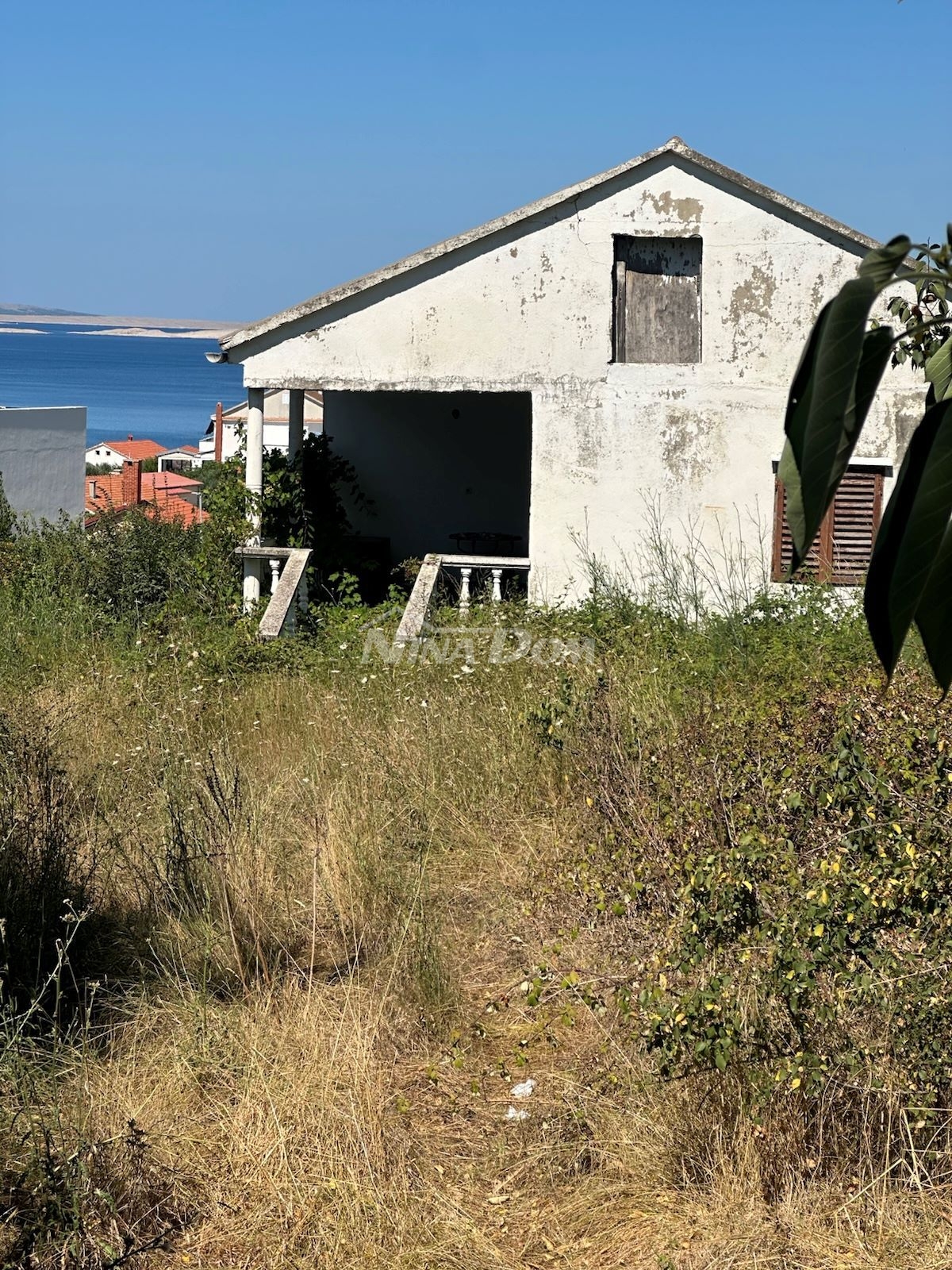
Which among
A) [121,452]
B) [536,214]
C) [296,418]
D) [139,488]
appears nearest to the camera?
[536,214]

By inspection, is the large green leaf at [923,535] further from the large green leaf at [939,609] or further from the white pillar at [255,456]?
the white pillar at [255,456]

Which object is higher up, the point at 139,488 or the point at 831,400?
the point at 831,400

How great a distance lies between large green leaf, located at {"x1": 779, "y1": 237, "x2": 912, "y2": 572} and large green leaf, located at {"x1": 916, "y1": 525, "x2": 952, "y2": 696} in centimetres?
13

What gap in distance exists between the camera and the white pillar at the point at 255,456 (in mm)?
13188

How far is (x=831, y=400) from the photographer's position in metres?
1.33

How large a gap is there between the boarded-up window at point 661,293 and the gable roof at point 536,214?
2.08ft

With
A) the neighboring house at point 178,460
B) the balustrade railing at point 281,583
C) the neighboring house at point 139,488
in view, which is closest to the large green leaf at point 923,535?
the balustrade railing at point 281,583

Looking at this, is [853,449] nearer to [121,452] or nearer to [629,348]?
[629,348]

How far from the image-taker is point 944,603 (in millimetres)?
1409

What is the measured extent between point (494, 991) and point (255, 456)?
8.55 m

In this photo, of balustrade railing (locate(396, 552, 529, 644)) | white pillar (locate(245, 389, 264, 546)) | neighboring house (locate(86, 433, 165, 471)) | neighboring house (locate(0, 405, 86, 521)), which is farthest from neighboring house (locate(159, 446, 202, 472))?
balustrade railing (locate(396, 552, 529, 644))

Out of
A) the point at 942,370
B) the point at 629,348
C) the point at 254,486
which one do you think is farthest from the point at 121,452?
the point at 942,370

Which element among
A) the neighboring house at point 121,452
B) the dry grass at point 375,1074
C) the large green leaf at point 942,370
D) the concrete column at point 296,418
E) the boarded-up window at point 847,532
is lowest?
the dry grass at point 375,1074

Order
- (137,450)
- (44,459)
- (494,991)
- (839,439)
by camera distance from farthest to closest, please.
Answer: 1. (137,450)
2. (44,459)
3. (494,991)
4. (839,439)
